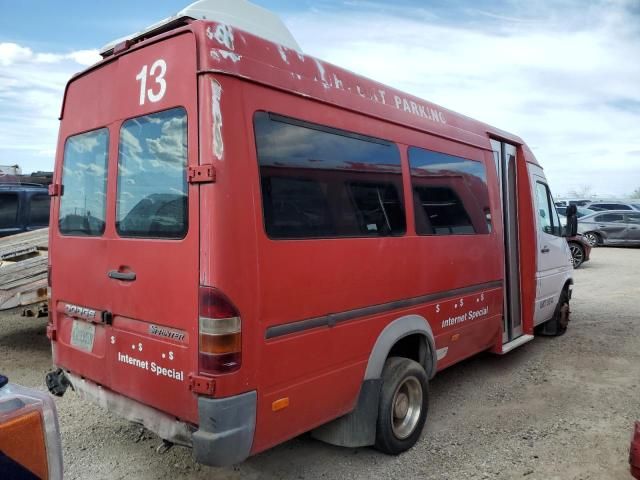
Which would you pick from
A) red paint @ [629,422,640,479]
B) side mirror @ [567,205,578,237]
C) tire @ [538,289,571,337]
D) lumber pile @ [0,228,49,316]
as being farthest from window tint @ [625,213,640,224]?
lumber pile @ [0,228,49,316]

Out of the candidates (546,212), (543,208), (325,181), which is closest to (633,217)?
(546,212)

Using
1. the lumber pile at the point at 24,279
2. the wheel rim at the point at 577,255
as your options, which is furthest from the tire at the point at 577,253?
the lumber pile at the point at 24,279

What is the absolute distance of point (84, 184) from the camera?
3.42 metres

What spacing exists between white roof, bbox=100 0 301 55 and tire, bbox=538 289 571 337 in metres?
5.14

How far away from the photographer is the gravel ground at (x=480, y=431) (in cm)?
345

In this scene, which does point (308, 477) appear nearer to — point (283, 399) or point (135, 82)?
point (283, 399)

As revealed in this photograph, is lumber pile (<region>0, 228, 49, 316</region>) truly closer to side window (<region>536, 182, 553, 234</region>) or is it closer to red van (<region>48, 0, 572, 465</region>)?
red van (<region>48, 0, 572, 465</region>)

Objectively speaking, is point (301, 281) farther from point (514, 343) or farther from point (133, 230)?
point (514, 343)

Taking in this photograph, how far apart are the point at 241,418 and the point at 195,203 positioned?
111cm

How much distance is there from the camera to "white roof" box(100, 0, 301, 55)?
9.86ft

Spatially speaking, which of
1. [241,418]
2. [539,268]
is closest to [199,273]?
[241,418]

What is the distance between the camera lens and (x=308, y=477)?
11.0ft

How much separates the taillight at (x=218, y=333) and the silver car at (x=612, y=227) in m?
18.9

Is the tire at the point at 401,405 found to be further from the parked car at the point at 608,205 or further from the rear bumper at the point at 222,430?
the parked car at the point at 608,205
